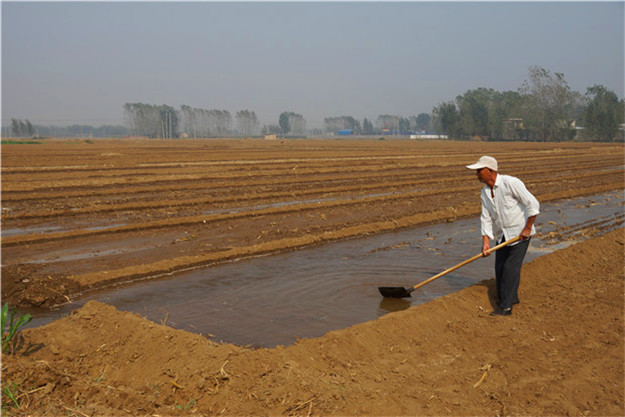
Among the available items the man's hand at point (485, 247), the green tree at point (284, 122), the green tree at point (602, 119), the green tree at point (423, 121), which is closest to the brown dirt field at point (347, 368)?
the man's hand at point (485, 247)

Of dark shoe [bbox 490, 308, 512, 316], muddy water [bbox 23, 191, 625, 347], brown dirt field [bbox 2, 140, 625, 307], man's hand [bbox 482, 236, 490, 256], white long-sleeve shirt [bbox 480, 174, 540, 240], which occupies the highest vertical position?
white long-sleeve shirt [bbox 480, 174, 540, 240]

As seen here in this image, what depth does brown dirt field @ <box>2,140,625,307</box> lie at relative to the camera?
26.6 ft

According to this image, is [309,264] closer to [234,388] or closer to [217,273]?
[217,273]

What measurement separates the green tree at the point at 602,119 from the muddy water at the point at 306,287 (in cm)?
7104

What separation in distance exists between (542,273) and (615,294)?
1.01 m

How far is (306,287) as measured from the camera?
7219 millimetres

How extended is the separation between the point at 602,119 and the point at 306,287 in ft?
252

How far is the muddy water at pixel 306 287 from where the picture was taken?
19.4 feet

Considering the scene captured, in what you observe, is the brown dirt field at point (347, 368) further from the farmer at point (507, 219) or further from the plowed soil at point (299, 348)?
the farmer at point (507, 219)

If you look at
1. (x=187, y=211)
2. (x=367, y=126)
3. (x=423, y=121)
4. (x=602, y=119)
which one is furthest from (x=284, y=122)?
(x=187, y=211)

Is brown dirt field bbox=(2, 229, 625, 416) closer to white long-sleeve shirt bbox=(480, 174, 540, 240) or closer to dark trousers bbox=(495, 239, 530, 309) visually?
dark trousers bbox=(495, 239, 530, 309)

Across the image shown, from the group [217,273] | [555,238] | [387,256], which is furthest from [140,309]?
[555,238]

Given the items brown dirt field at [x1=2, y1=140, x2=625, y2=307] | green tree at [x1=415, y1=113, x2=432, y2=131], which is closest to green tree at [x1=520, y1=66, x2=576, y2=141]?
brown dirt field at [x1=2, y1=140, x2=625, y2=307]

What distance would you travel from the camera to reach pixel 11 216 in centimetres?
1205
